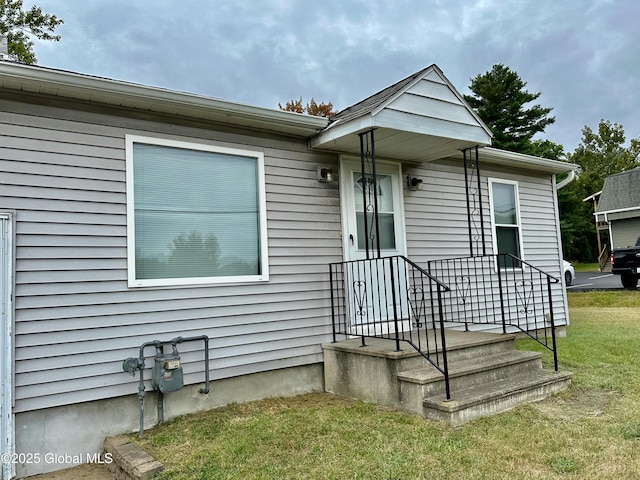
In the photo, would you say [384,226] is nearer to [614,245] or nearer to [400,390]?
[400,390]

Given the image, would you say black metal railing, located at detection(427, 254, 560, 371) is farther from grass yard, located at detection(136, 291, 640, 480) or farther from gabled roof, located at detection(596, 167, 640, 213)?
gabled roof, located at detection(596, 167, 640, 213)

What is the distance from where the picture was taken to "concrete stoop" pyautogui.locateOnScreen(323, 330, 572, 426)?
3572mm

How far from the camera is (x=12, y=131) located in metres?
3.39

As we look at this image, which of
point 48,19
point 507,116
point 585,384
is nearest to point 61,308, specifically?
point 585,384

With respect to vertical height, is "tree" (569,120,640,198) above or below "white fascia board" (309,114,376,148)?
above

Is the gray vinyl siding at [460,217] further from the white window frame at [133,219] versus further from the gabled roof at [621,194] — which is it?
the gabled roof at [621,194]

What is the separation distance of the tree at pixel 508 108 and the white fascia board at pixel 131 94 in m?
22.7

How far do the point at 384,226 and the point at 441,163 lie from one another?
1.43 meters

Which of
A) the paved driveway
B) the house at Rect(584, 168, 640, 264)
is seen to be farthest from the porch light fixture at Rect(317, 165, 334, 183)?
the house at Rect(584, 168, 640, 264)

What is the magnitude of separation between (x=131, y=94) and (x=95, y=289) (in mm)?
1590

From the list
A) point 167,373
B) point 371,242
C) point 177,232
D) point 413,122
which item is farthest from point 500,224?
point 167,373

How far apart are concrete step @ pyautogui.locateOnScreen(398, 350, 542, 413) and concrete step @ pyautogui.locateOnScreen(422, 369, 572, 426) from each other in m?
0.04

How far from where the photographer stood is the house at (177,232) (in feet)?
11.0

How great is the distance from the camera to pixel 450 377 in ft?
12.3
